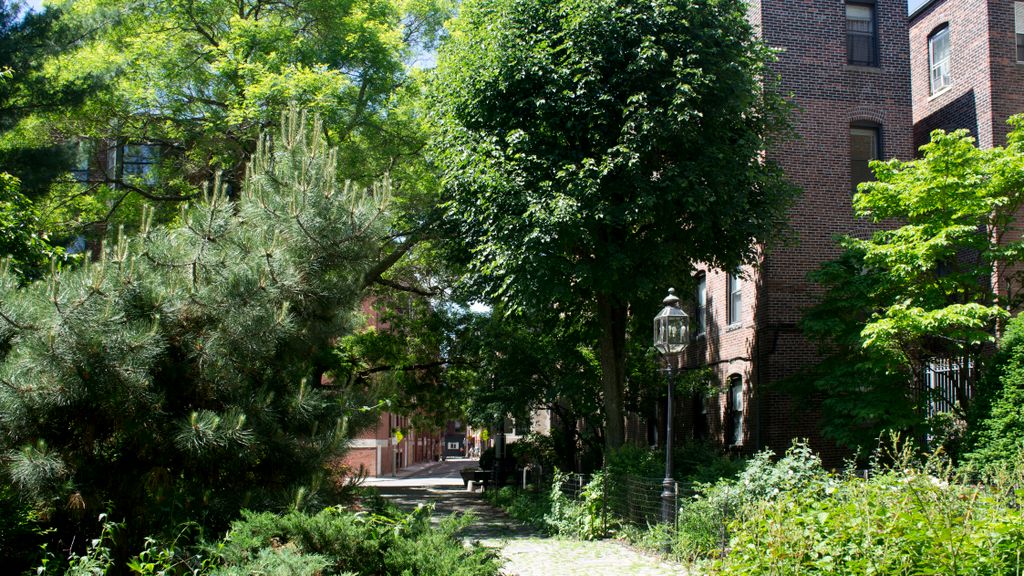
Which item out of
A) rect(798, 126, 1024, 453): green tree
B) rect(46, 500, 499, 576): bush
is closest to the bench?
rect(798, 126, 1024, 453): green tree

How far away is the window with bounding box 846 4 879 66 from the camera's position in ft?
78.3

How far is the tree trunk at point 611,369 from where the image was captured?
66.2 feet

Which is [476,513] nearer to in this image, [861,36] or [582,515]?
[582,515]

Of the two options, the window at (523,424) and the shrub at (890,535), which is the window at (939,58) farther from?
the shrub at (890,535)

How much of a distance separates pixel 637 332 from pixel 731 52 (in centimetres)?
784

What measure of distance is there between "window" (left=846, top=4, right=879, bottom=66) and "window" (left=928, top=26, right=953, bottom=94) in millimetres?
2113

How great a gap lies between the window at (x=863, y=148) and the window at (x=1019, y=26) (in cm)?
370

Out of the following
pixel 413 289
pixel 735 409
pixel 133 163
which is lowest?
pixel 735 409

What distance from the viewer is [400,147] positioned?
22438mm

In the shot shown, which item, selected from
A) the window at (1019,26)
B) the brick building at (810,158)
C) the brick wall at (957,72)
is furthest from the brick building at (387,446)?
the window at (1019,26)

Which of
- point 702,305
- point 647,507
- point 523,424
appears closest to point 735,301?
point 702,305

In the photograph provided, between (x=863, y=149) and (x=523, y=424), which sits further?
(x=523, y=424)

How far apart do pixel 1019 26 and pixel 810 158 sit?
→ 603cm

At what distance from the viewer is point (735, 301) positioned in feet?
80.7
